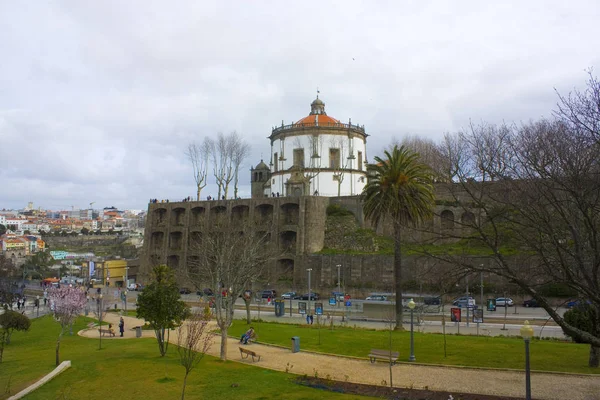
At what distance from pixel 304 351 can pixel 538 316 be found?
1977cm

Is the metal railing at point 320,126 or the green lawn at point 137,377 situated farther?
the metal railing at point 320,126

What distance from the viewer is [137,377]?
16.5 m

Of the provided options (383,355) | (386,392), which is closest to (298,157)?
(383,355)

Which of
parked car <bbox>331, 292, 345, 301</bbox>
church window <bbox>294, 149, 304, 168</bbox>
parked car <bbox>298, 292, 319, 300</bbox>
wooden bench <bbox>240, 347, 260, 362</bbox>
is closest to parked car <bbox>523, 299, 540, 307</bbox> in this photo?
parked car <bbox>331, 292, 345, 301</bbox>

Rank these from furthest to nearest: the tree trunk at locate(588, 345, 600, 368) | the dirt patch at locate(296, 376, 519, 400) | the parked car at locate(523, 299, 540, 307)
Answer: the parked car at locate(523, 299, 540, 307)
the tree trunk at locate(588, 345, 600, 368)
the dirt patch at locate(296, 376, 519, 400)

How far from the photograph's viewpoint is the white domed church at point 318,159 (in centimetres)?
6325

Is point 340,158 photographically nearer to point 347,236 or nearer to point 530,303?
point 347,236

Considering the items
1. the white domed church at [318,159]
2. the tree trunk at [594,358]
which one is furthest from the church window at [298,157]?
the tree trunk at [594,358]

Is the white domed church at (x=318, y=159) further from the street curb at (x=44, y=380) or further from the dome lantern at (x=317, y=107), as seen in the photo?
the street curb at (x=44, y=380)

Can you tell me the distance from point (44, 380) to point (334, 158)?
50445 mm

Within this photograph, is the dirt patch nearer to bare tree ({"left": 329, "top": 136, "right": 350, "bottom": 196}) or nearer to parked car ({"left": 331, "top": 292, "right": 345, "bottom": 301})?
parked car ({"left": 331, "top": 292, "right": 345, "bottom": 301})

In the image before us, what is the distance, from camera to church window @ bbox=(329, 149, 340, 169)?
6400 centimetres

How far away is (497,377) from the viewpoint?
1547 centimetres

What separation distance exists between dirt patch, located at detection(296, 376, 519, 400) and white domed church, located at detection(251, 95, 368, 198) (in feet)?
155
